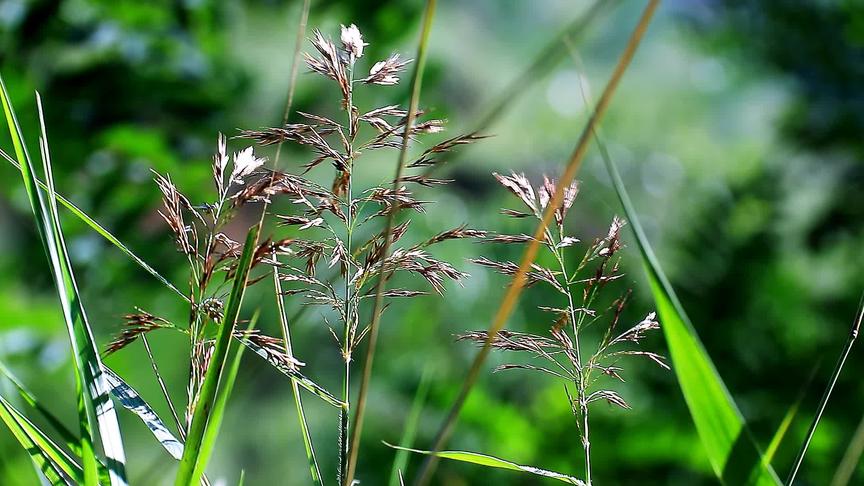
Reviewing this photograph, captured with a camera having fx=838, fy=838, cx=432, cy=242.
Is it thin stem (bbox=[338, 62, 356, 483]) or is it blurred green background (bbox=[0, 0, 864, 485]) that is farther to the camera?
blurred green background (bbox=[0, 0, 864, 485])

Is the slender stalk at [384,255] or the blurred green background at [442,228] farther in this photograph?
the blurred green background at [442,228]

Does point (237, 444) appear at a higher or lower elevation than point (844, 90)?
lower

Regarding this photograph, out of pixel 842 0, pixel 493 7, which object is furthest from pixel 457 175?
pixel 842 0

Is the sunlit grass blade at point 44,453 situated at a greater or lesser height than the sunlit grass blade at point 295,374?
lesser

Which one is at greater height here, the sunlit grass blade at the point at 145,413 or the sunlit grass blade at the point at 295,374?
the sunlit grass blade at the point at 295,374

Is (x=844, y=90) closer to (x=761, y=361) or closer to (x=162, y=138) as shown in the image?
(x=761, y=361)

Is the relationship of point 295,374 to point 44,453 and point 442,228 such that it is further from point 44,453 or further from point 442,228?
point 442,228
